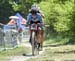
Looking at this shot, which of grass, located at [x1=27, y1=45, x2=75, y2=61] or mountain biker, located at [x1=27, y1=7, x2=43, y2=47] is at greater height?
mountain biker, located at [x1=27, y1=7, x2=43, y2=47]

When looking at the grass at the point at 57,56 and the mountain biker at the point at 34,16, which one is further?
the mountain biker at the point at 34,16

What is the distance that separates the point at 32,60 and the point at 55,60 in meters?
0.75

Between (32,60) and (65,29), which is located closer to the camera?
(32,60)

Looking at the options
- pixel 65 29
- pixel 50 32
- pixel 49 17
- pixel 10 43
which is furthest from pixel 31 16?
pixel 50 32

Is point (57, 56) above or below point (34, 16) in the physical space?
below

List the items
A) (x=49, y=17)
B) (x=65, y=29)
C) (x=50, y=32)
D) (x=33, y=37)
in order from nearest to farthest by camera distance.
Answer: (x=33, y=37) → (x=65, y=29) → (x=49, y=17) → (x=50, y=32)

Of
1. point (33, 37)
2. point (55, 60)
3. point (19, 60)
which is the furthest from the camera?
point (33, 37)

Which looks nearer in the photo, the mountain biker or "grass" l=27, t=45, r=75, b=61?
"grass" l=27, t=45, r=75, b=61

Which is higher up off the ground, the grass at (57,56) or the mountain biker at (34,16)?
the mountain biker at (34,16)

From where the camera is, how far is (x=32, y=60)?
12.2 metres

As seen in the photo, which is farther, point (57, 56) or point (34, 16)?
point (34, 16)

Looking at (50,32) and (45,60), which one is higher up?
(45,60)

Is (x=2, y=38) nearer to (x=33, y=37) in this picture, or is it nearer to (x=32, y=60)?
(x=33, y=37)

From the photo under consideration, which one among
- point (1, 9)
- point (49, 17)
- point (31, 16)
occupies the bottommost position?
point (1, 9)
